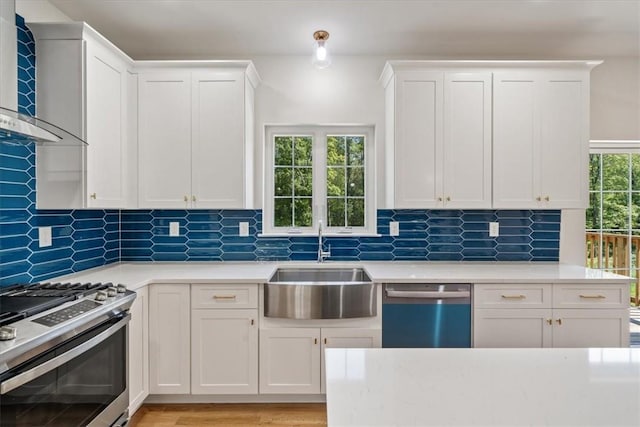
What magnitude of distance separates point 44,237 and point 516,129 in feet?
10.5

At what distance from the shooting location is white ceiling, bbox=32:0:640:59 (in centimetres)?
240

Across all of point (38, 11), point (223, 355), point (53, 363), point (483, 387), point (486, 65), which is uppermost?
point (38, 11)

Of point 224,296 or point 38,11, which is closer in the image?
point 38,11

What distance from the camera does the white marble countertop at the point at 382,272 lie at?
2.43 m

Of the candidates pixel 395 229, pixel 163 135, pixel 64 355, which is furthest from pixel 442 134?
pixel 64 355

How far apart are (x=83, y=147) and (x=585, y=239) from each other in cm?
378

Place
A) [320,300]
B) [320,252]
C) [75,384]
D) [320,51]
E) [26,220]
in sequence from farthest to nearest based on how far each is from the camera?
[320,252] → [320,51] → [320,300] → [26,220] → [75,384]

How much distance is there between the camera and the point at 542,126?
2.72m

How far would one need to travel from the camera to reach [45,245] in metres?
2.26

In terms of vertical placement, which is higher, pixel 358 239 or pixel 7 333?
pixel 358 239

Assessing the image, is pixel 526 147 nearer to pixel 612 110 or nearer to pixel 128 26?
pixel 612 110

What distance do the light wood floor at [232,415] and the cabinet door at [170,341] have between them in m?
0.14

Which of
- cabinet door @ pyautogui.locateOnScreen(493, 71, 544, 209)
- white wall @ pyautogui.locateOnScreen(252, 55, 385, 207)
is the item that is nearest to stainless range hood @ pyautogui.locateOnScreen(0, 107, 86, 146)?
white wall @ pyautogui.locateOnScreen(252, 55, 385, 207)

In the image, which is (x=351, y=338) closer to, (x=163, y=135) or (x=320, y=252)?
(x=320, y=252)
